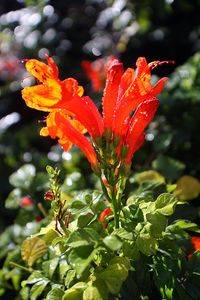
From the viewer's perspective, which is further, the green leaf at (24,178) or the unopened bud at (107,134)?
the green leaf at (24,178)

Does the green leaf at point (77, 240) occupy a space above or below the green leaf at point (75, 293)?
above

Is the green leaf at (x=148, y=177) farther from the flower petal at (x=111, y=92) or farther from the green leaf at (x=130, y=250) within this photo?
the green leaf at (x=130, y=250)

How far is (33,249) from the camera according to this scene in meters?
1.95

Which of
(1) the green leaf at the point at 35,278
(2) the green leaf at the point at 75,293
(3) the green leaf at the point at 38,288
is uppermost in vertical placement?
(2) the green leaf at the point at 75,293

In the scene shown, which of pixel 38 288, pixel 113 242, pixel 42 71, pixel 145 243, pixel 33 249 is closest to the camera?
pixel 113 242

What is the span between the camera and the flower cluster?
1.61 meters

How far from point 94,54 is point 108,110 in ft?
9.07

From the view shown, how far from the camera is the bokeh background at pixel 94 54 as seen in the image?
2.90m

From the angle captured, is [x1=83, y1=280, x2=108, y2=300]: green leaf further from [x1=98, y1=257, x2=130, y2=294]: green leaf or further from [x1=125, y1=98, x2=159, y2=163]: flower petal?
[x1=125, y1=98, x2=159, y2=163]: flower petal

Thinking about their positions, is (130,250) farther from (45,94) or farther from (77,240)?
(45,94)

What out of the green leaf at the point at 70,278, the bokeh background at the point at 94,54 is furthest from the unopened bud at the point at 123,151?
the bokeh background at the point at 94,54

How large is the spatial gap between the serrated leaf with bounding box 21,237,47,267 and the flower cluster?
16.6 inches

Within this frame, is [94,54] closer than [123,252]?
No

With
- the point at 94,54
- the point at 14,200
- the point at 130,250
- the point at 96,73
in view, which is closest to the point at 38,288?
the point at 130,250
